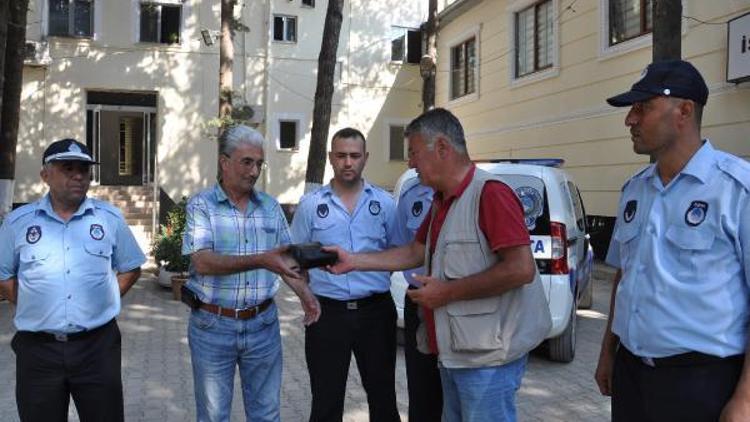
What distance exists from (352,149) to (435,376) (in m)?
1.29

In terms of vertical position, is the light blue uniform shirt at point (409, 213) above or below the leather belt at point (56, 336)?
above

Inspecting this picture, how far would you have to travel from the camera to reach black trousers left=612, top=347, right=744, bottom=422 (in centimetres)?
212

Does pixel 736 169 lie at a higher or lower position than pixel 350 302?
higher

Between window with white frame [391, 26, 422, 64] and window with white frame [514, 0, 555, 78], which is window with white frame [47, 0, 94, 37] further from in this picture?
window with white frame [514, 0, 555, 78]

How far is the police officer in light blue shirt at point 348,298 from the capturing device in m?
3.52

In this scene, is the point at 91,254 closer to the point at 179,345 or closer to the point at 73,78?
the point at 179,345

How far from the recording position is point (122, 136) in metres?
18.9

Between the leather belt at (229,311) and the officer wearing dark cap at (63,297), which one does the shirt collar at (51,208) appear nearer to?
the officer wearing dark cap at (63,297)

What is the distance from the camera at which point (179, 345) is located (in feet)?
21.9

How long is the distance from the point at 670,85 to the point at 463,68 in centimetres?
1643

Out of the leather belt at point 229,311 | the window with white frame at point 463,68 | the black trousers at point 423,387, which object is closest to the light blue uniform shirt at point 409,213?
the black trousers at point 423,387

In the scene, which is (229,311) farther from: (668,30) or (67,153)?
(668,30)

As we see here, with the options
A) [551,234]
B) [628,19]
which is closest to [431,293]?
[551,234]

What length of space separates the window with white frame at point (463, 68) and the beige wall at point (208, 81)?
5.79 feet
